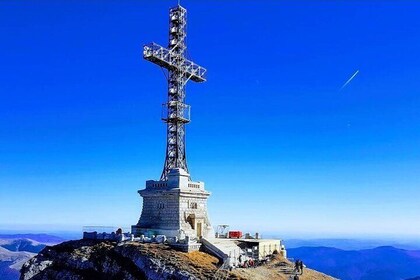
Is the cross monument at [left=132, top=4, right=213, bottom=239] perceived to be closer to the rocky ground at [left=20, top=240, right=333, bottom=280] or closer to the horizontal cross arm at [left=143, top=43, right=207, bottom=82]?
the horizontal cross arm at [left=143, top=43, right=207, bottom=82]

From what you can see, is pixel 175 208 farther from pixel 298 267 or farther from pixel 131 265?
Answer: pixel 298 267

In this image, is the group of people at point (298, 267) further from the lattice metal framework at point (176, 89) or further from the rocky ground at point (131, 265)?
the lattice metal framework at point (176, 89)

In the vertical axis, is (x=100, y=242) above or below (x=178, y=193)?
below

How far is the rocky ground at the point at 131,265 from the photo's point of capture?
42.8m

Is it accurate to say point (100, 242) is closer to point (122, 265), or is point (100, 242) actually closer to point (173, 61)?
point (122, 265)

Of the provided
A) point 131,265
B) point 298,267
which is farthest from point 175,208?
point 298,267

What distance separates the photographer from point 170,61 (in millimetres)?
62469

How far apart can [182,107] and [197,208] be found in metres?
14.6

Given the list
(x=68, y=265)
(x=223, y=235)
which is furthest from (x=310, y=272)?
(x=68, y=265)

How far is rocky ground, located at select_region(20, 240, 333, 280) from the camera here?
141 ft

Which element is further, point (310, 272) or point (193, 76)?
point (193, 76)

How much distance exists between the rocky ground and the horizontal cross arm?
2467cm

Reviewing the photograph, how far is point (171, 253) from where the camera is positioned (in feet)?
150

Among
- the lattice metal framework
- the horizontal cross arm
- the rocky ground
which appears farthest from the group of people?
the horizontal cross arm
